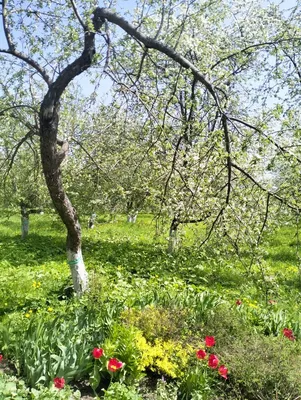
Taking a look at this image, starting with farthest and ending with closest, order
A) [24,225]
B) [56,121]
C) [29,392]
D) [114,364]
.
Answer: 1. [24,225]
2. [56,121]
3. [114,364]
4. [29,392]

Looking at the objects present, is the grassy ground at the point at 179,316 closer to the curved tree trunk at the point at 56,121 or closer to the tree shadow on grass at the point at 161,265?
the tree shadow on grass at the point at 161,265

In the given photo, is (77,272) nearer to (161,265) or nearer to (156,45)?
(156,45)

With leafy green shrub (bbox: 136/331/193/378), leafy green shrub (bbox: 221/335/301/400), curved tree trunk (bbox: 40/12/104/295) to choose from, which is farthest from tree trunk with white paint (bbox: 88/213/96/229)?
leafy green shrub (bbox: 221/335/301/400)

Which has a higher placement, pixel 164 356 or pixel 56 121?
pixel 56 121

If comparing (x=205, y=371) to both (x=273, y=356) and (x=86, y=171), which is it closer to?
(x=273, y=356)

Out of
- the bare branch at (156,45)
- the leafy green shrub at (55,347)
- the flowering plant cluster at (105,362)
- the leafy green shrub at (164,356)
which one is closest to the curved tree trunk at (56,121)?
the bare branch at (156,45)

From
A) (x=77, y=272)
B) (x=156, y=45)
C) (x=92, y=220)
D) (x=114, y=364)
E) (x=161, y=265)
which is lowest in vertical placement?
(x=161, y=265)

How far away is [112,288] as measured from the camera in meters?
6.38

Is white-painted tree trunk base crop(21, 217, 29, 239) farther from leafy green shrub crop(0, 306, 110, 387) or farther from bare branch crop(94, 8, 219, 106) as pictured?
bare branch crop(94, 8, 219, 106)

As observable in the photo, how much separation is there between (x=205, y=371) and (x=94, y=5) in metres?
3.96

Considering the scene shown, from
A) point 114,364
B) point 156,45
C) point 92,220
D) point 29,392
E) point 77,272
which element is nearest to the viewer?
point 29,392

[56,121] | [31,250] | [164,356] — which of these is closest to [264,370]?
[164,356]

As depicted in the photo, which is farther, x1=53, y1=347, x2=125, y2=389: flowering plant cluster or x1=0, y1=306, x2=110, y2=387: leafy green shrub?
x1=0, y1=306, x2=110, y2=387: leafy green shrub

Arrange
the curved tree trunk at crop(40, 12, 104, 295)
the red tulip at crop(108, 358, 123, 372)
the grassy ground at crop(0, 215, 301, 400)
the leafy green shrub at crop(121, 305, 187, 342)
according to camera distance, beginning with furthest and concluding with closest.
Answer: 1. the curved tree trunk at crop(40, 12, 104, 295)
2. the leafy green shrub at crop(121, 305, 187, 342)
3. the grassy ground at crop(0, 215, 301, 400)
4. the red tulip at crop(108, 358, 123, 372)
